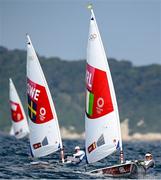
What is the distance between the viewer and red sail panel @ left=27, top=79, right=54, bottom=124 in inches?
1784

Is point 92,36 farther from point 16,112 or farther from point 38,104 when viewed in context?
point 16,112

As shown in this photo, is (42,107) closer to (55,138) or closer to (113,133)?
(55,138)

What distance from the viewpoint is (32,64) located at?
45.5 metres

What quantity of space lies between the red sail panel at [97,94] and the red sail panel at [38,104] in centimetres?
466

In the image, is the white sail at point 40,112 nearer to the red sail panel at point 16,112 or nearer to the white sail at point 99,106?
the white sail at point 99,106

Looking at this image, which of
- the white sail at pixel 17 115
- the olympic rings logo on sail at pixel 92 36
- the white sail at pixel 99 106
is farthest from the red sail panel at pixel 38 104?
the white sail at pixel 17 115

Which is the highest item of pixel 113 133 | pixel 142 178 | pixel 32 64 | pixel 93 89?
pixel 32 64

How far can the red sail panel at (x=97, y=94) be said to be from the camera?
40.2 meters

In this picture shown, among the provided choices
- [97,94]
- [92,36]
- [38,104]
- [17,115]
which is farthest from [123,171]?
[17,115]

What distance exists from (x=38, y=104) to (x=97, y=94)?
6248 millimetres

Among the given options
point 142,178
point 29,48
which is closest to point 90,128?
point 142,178

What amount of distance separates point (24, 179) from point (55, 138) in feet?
25.6

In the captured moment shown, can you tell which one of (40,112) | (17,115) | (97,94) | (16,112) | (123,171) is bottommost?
(123,171)

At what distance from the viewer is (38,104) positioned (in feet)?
150
